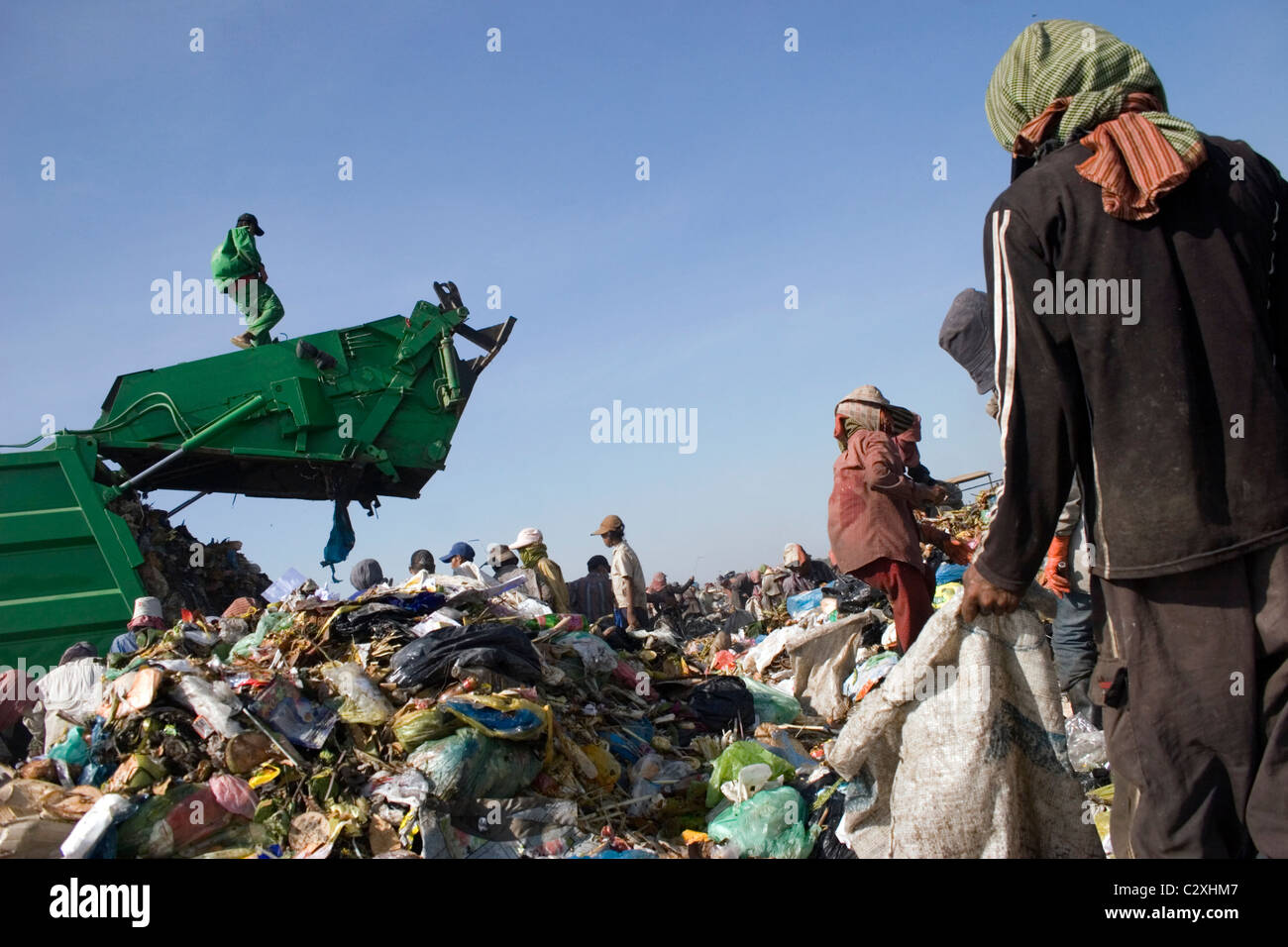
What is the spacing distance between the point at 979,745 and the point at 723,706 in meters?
3.66

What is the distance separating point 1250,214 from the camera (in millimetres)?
1816

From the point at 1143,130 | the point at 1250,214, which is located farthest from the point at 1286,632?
the point at 1143,130

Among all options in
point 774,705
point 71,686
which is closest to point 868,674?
point 774,705

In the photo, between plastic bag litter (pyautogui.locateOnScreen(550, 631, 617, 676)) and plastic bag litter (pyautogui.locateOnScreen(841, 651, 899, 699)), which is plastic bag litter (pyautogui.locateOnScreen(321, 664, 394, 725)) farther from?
plastic bag litter (pyautogui.locateOnScreen(841, 651, 899, 699))

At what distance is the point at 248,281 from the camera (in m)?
8.41

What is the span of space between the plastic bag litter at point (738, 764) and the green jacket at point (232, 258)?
598 centimetres

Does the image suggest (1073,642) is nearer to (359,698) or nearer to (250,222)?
(359,698)

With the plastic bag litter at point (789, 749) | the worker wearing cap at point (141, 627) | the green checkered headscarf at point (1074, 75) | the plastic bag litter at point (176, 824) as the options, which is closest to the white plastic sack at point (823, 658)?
the plastic bag litter at point (789, 749)

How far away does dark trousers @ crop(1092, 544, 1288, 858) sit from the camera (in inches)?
68.6

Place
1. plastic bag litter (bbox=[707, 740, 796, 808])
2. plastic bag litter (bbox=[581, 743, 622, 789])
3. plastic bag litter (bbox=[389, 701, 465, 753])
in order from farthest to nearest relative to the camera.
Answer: plastic bag litter (bbox=[581, 743, 622, 789]), plastic bag litter (bbox=[389, 701, 465, 753]), plastic bag litter (bbox=[707, 740, 796, 808])

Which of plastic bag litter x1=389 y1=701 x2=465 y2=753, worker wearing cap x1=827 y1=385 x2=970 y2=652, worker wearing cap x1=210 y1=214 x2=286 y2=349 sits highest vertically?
worker wearing cap x1=210 y1=214 x2=286 y2=349

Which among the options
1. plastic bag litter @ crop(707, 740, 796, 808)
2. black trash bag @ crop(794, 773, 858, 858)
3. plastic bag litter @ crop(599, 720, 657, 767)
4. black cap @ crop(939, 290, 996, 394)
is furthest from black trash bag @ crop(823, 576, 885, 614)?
black cap @ crop(939, 290, 996, 394)
